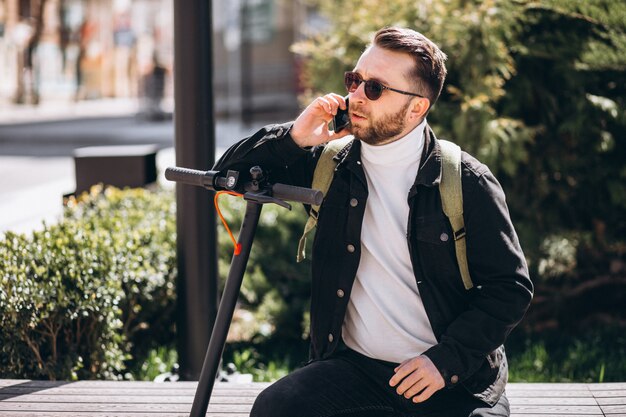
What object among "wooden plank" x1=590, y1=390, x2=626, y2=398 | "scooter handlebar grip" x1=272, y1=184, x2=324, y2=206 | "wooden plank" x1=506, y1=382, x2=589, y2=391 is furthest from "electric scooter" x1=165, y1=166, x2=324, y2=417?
"wooden plank" x1=590, y1=390, x2=626, y2=398

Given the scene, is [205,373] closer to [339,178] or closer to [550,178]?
[339,178]

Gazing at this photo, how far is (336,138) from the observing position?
110 inches

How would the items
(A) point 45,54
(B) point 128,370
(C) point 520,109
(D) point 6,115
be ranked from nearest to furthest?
1. (B) point 128,370
2. (C) point 520,109
3. (D) point 6,115
4. (A) point 45,54

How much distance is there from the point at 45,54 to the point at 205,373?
154 ft

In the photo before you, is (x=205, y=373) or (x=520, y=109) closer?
(x=205, y=373)

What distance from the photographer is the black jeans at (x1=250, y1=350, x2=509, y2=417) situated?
8.37 feet

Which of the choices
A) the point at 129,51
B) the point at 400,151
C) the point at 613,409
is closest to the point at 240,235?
the point at 400,151

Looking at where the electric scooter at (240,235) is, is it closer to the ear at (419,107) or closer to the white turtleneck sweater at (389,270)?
the white turtleneck sweater at (389,270)

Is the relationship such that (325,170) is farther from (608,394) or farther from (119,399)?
(608,394)

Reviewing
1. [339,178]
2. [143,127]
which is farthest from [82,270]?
[143,127]

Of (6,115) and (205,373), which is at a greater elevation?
(205,373)

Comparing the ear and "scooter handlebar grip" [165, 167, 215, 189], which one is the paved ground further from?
the ear

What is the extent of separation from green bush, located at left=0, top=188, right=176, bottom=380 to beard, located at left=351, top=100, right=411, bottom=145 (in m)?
1.74

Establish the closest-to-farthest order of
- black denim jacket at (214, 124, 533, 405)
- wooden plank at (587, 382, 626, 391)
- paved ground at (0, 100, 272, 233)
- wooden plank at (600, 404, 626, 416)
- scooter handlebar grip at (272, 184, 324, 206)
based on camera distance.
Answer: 1. scooter handlebar grip at (272, 184, 324, 206)
2. black denim jacket at (214, 124, 533, 405)
3. wooden plank at (600, 404, 626, 416)
4. wooden plank at (587, 382, 626, 391)
5. paved ground at (0, 100, 272, 233)
